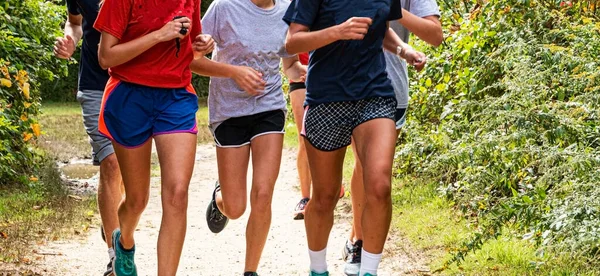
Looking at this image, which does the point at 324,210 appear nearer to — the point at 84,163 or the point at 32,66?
the point at 32,66

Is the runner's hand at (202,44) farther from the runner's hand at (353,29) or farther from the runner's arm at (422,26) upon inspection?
the runner's arm at (422,26)

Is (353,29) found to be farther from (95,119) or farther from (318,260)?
(95,119)

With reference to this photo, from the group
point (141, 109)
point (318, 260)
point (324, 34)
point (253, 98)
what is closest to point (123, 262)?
point (141, 109)

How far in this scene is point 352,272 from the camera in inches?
251

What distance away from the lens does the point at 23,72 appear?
32.9ft

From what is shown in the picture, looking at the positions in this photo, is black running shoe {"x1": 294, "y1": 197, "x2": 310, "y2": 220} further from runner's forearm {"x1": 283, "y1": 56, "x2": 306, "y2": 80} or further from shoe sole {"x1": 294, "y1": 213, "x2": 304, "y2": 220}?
runner's forearm {"x1": 283, "y1": 56, "x2": 306, "y2": 80}

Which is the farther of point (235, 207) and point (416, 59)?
point (235, 207)

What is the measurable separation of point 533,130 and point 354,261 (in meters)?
1.53

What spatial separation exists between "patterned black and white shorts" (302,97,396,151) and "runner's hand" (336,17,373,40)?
0.42m

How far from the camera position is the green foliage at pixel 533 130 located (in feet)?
16.6

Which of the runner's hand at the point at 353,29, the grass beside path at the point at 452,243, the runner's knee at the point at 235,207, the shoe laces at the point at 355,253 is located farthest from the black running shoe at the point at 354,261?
the runner's hand at the point at 353,29

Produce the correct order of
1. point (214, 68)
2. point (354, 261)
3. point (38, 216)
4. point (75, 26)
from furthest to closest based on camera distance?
point (38, 216), point (75, 26), point (354, 261), point (214, 68)

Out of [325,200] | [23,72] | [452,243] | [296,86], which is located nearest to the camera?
[325,200]

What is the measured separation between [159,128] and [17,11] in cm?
559
